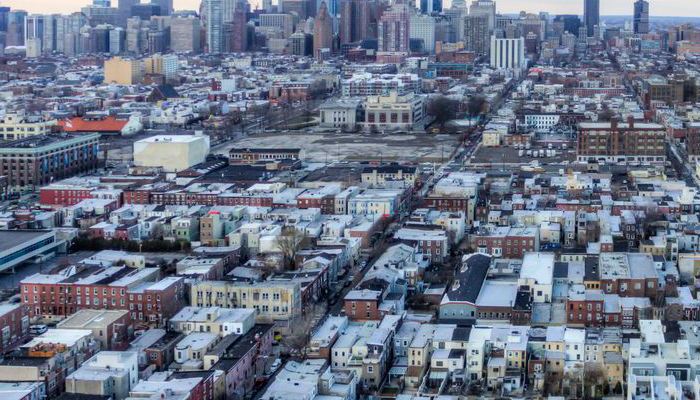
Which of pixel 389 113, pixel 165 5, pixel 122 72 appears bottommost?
pixel 389 113

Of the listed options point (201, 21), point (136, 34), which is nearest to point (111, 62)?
point (136, 34)

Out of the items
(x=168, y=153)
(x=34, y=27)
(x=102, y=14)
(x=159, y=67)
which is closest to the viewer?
(x=168, y=153)

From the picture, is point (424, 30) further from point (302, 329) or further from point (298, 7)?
point (302, 329)

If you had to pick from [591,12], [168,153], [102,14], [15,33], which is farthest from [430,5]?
[168,153]

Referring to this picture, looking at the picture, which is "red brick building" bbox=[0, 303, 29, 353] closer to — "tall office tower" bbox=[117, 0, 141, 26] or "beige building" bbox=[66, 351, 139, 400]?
"beige building" bbox=[66, 351, 139, 400]

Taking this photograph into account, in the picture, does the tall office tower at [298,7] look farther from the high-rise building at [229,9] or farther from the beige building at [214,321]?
the beige building at [214,321]

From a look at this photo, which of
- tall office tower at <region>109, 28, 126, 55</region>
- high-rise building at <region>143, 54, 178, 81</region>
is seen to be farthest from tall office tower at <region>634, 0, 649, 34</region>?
high-rise building at <region>143, 54, 178, 81</region>
